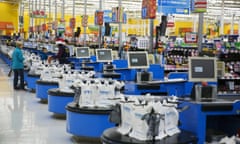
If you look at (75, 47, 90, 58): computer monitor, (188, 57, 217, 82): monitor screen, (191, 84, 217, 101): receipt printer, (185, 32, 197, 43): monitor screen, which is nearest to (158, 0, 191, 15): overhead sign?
(75, 47, 90, 58): computer monitor

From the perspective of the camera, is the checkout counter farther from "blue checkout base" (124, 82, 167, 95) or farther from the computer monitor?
the computer monitor

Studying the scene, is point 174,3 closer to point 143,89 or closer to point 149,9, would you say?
point 149,9

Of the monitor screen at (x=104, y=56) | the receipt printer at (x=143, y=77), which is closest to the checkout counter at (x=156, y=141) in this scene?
the receipt printer at (x=143, y=77)

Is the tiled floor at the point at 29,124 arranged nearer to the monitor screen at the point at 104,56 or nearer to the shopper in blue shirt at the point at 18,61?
the shopper in blue shirt at the point at 18,61

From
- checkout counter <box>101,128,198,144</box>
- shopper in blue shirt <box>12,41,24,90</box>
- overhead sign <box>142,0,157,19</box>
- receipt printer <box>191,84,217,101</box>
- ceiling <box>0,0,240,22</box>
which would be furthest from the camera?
ceiling <box>0,0,240,22</box>

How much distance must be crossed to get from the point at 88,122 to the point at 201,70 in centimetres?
183

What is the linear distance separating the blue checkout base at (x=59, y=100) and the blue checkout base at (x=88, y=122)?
1.66m

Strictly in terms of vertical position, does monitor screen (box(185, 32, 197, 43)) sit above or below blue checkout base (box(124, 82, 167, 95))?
above

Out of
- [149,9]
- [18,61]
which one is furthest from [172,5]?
[149,9]

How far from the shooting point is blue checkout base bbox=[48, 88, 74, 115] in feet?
26.5

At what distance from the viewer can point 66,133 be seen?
7.01 m

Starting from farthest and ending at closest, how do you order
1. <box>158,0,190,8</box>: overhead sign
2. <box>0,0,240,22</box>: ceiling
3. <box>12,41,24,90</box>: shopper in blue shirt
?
<box>0,0,240,22</box>: ceiling → <box>158,0,190,8</box>: overhead sign → <box>12,41,24,90</box>: shopper in blue shirt

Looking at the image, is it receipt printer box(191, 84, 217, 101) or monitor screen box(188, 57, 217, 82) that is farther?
monitor screen box(188, 57, 217, 82)

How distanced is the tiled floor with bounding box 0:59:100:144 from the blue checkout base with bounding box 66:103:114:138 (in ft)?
0.77
